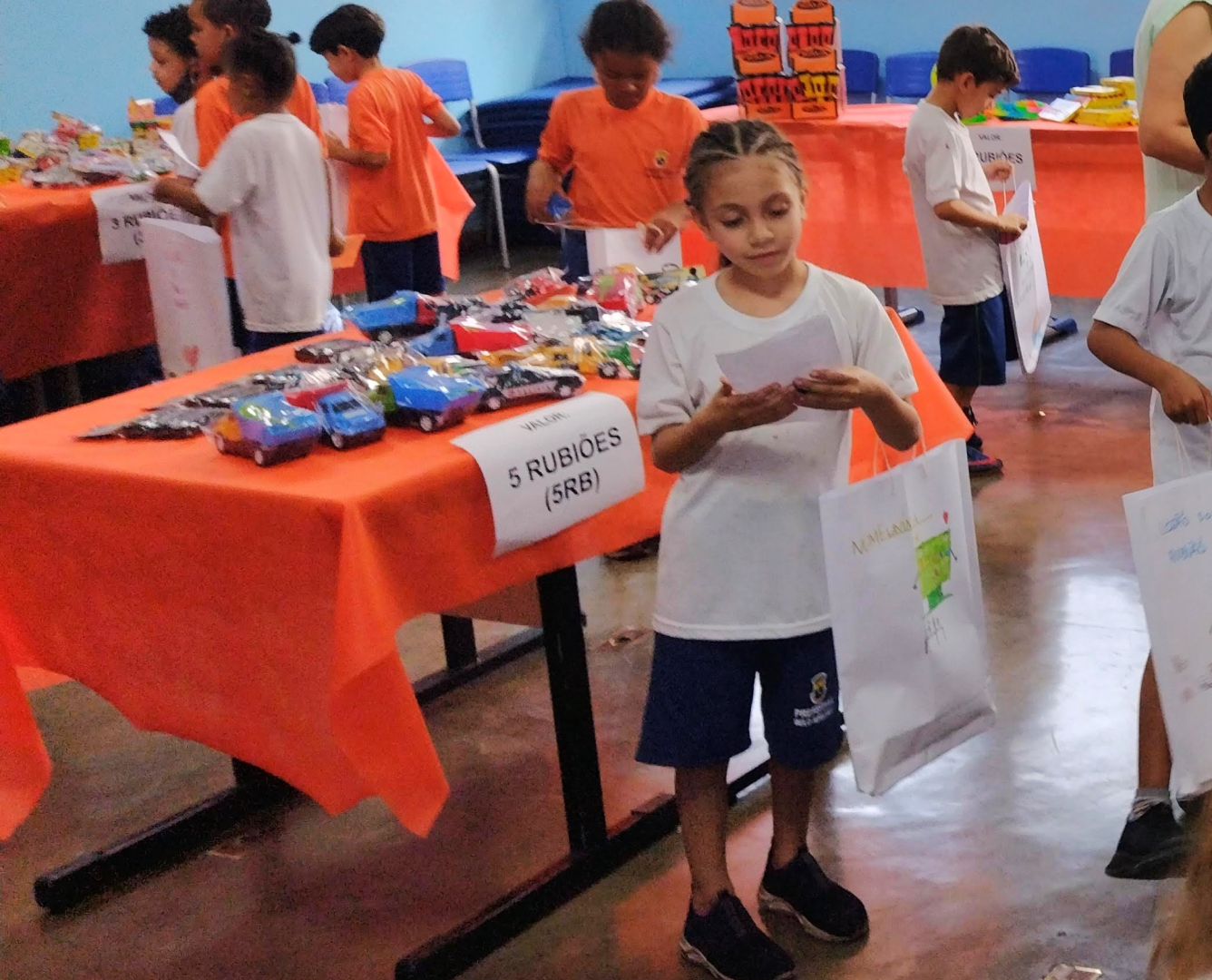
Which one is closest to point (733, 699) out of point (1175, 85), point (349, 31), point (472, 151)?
point (1175, 85)

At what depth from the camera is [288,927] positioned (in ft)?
8.14

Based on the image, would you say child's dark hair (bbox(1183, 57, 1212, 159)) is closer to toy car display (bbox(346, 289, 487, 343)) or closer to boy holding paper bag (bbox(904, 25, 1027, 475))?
toy car display (bbox(346, 289, 487, 343))

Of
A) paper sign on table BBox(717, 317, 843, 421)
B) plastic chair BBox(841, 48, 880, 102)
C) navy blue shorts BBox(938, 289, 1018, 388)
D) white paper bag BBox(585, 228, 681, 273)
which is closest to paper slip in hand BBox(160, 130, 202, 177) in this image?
white paper bag BBox(585, 228, 681, 273)

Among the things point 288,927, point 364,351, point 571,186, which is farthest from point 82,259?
point 288,927

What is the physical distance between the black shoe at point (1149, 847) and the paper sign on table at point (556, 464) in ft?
3.06

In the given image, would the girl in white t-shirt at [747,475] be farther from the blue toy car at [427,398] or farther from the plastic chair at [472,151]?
the plastic chair at [472,151]

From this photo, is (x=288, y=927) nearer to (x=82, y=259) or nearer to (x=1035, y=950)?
(x=1035, y=950)

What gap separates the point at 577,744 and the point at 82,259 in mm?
3049

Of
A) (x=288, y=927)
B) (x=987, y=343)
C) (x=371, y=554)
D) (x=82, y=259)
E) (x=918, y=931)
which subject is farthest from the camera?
(x=82, y=259)

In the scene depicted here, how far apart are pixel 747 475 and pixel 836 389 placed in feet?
0.72

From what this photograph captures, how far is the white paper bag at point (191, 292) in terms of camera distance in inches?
145

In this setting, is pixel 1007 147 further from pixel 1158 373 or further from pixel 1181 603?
Result: pixel 1181 603

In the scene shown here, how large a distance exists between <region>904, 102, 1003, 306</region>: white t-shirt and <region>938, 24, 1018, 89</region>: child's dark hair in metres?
0.13

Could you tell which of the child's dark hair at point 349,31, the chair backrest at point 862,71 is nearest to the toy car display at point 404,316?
the child's dark hair at point 349,31
